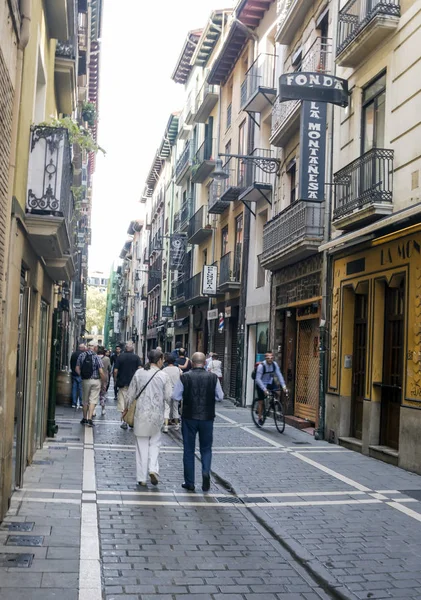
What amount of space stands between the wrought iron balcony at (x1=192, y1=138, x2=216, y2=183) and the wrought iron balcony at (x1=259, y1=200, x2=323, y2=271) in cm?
1281

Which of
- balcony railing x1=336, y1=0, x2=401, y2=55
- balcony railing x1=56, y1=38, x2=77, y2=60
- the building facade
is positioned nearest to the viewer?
the building facade

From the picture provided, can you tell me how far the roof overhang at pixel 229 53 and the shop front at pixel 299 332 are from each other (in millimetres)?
11149

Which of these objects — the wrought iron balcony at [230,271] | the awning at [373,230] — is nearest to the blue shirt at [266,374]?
the awning at [373,230]

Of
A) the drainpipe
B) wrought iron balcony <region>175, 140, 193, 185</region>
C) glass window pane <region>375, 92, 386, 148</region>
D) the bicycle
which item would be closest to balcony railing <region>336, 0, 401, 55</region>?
the drainpipe

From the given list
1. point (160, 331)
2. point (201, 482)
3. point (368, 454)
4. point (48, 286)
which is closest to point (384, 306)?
point (368, 454)

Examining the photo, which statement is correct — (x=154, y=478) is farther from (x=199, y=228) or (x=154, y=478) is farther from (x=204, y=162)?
(x=199, y=228)

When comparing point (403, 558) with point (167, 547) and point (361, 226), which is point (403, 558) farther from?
point (361, 226)

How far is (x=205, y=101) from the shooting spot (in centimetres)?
3334

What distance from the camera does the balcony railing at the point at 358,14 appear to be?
490 inches

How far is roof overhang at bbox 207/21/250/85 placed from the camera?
26625 mm

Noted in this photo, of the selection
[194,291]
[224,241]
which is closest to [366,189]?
[224,241]

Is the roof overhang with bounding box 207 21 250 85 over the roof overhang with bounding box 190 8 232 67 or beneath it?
beneath

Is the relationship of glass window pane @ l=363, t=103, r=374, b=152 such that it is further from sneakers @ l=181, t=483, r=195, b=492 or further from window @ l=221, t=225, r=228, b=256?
window @ l=221, t=225, r=228, b=256

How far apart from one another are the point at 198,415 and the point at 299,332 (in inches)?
398
